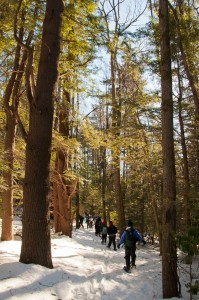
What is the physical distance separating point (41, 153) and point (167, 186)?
314 centimetres

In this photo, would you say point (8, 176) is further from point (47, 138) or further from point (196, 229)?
point (196, 229)

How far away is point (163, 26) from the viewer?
27.0 feet

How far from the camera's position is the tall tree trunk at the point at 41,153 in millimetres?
6656

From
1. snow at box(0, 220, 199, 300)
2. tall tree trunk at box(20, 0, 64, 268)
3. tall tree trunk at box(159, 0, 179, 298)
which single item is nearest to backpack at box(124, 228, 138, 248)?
snow at box(0, 220, 199, 300)

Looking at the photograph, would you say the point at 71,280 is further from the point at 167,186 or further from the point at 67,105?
the point at 67,105

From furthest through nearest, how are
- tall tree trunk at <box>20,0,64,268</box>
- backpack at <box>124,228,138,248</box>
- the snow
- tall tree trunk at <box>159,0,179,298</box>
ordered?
backpack at <box>124,228,138,248</box>, tall tree trunk at <box>159,0,179,298</box>, tall tree trunk at <box>20,0,64,268</box>, the snow

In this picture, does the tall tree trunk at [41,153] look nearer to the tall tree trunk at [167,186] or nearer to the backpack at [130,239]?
the tall tree trunk at [167,186]

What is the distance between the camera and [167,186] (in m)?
7.62

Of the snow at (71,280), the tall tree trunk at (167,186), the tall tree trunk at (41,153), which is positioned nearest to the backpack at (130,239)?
the snow at (71,280)

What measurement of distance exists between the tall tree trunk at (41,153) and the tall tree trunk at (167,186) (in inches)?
106

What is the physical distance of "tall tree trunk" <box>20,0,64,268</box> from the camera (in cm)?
666

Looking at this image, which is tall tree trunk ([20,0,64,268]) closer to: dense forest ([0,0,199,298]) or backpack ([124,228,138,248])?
dense forest ([0,0,199,298])

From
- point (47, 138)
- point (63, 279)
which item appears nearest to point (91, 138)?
point (47, 138)

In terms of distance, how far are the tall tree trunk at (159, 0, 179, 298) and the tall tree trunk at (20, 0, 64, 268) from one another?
2.70 m
